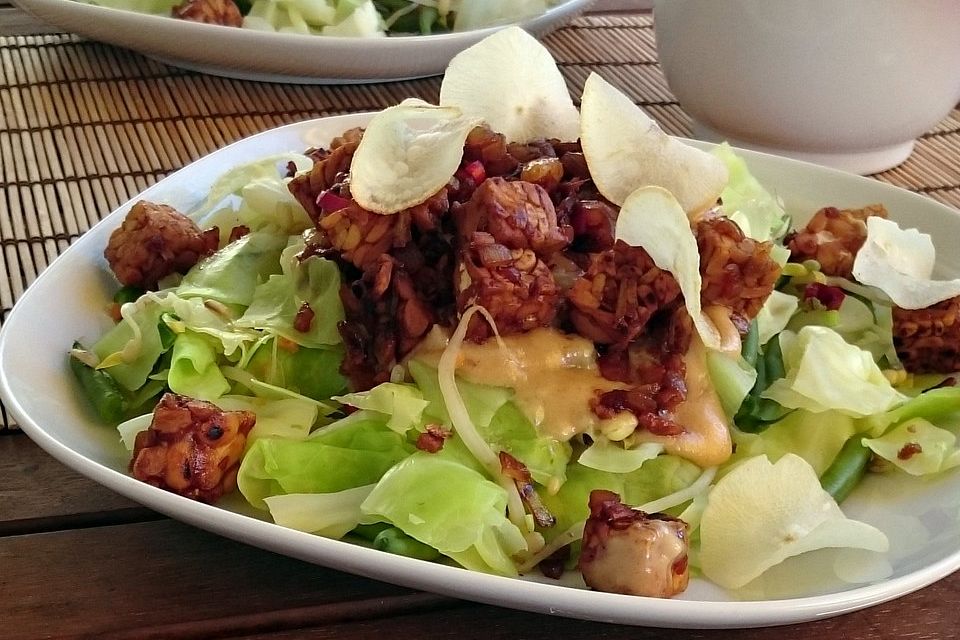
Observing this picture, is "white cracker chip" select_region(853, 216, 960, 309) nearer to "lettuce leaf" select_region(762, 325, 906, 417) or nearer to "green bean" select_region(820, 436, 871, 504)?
"lettuce leaf" select_region(762, 325, 906, 417)

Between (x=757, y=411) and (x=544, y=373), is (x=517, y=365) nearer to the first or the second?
(x=544, y=373)

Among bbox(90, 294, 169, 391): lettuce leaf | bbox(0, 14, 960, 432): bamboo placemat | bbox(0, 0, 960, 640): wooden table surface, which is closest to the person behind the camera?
bbox(0, 0, 960, 640): wooden table surface

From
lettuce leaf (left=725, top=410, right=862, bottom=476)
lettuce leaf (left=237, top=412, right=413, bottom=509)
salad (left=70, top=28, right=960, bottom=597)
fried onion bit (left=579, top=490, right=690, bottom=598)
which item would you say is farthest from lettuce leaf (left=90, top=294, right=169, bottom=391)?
lettuce leaf (left=725, top=410, right=862, bottom=476)

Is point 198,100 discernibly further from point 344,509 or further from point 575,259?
point 344,509

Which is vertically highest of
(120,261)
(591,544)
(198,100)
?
(591,544)

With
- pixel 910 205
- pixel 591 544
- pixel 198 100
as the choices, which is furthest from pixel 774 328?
pixel 198 100

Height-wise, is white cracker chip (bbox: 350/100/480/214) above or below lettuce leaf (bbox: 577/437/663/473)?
above
